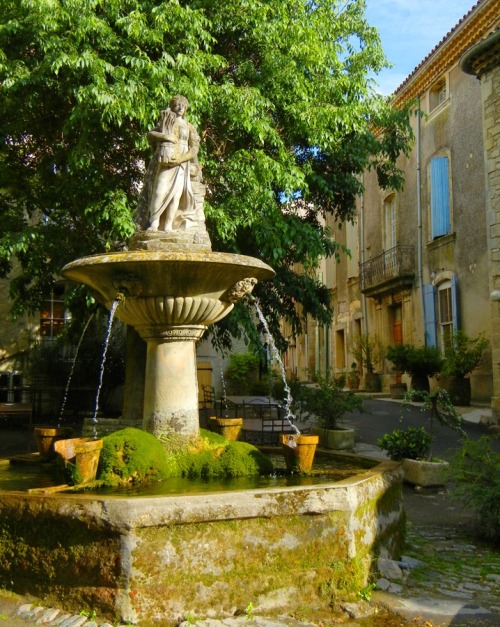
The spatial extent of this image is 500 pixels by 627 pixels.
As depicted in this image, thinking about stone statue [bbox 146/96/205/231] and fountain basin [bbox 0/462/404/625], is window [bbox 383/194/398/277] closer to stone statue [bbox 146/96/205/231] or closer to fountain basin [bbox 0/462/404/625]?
stone statue [bbox 146/96/205/231]

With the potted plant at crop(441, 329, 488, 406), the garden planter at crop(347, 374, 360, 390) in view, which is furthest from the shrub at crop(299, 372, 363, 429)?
the garden planter at crop(347, 374, 360, 390)

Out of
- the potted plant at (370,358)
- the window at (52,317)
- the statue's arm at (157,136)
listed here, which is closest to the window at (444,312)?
the potted plant at (370,358)

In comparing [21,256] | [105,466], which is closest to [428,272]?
[21,256]

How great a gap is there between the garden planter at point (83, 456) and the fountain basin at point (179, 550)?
70 cm

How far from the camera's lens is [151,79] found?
7.93 metres

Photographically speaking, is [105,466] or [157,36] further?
[157,36]

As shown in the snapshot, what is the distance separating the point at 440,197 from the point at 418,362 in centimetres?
515

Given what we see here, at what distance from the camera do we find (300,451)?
5.14 meters

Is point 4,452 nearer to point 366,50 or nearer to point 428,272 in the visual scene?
point 366,50

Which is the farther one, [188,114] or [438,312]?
[438,312]

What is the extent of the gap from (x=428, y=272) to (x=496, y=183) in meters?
6.28

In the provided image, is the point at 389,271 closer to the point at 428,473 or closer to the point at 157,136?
the point at 428,473

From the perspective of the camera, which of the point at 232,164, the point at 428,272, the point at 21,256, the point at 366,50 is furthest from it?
the point at 428,272

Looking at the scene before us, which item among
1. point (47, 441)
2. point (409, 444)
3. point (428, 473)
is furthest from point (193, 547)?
point (409, 444)
